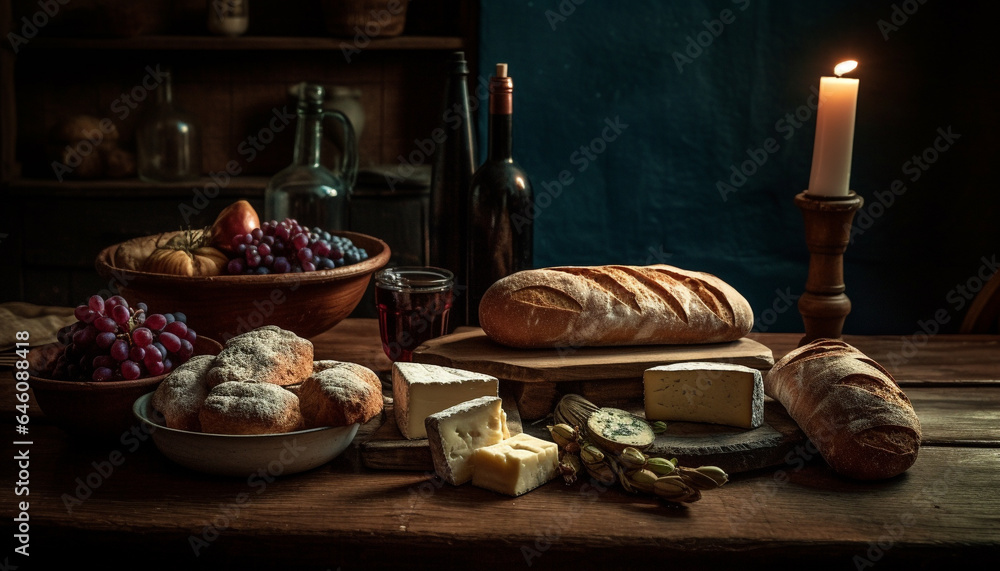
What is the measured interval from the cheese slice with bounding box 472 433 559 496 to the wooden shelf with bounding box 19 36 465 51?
210 cm

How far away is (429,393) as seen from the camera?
1087 mm

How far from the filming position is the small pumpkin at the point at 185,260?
1.36 metres

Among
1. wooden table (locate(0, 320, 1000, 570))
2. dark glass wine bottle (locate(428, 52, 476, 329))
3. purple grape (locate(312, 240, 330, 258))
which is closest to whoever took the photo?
wooden table (locate(0, 320, 1000, 570))

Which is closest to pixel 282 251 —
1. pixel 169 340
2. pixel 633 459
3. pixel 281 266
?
pixel 281 266

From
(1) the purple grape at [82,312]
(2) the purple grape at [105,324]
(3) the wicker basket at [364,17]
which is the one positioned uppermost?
(3) the wicker basket at [364,17]

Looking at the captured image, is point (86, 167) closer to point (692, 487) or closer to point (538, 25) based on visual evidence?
point (538, 25)

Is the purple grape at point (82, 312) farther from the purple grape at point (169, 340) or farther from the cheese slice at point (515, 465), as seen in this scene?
the cheese slice at point (515, 465)

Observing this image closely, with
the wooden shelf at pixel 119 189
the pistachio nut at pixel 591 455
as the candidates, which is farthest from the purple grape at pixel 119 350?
the wooden shelf at pixel 119 189

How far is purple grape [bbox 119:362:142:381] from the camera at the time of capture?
1.06 metres

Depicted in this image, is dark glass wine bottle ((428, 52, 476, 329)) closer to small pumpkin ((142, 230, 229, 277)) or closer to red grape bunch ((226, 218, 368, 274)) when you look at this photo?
red grape bunch ((226, 218, 368, 274))

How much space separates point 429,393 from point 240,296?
40 centimetres

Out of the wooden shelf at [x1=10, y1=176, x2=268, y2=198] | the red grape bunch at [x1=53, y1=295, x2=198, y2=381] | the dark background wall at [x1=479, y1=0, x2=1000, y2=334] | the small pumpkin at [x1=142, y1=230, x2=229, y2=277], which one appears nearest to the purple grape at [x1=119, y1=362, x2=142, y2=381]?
the red grape bunch at [x1=53, y1=295, x2=198, y2=381]

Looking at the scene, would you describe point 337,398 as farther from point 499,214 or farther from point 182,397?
point 499,214

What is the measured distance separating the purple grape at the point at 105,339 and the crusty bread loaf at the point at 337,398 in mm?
240
